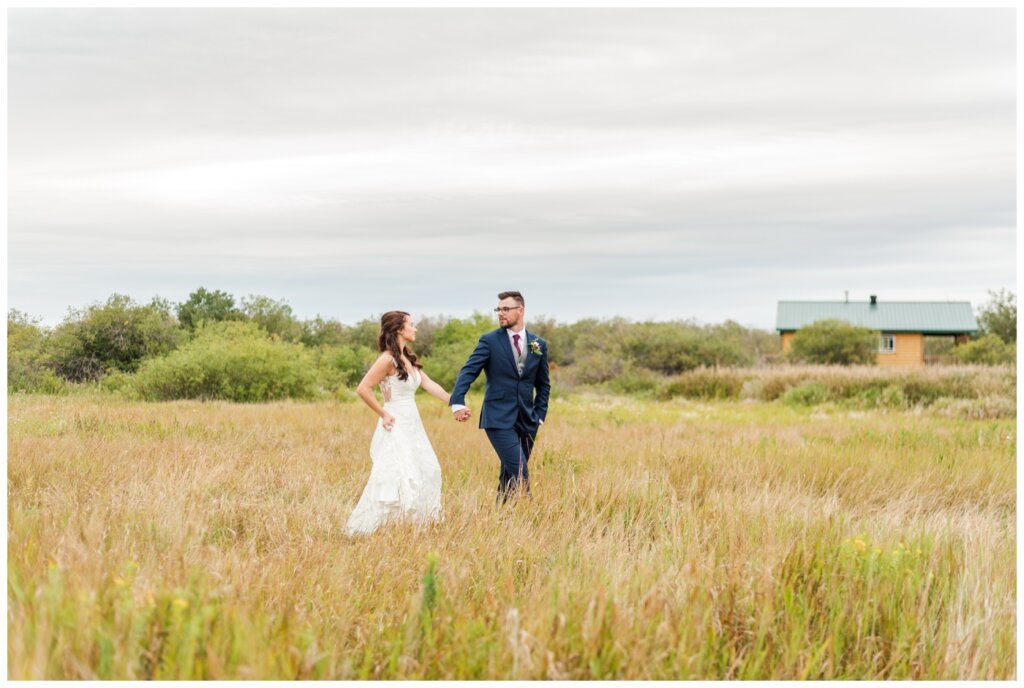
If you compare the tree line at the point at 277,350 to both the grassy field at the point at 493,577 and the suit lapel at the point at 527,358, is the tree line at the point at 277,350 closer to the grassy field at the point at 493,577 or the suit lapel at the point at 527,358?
the grassy field at the point at 493,577

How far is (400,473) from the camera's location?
7383 mm

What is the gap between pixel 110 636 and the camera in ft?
10.8

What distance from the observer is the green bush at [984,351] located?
3803cm

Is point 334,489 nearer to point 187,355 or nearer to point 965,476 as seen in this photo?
point 965,476

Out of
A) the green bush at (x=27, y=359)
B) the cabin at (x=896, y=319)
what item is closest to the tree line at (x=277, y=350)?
the green bush at (x=27, y=359)

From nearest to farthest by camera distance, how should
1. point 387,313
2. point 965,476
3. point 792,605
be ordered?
point 792,605
point 387,313
point 965,476

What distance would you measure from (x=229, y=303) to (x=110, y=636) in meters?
25.2

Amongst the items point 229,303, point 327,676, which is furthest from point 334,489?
point 229,303

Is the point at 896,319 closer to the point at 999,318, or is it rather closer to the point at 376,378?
the point at 999,318

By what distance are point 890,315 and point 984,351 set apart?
8797mm

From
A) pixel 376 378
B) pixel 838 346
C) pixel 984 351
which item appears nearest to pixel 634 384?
pixel 838 346

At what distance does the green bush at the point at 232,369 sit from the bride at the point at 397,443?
13347mm

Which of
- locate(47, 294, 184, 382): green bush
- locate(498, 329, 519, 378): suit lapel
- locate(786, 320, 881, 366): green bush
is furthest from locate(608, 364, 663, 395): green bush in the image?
locate(498, 329, 519, 378): suit lapel

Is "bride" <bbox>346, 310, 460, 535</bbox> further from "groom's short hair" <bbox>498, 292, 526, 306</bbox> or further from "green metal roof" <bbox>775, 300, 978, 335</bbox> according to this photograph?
"green metal roof" <bbox>775, 300, 978, 335</bbox>
